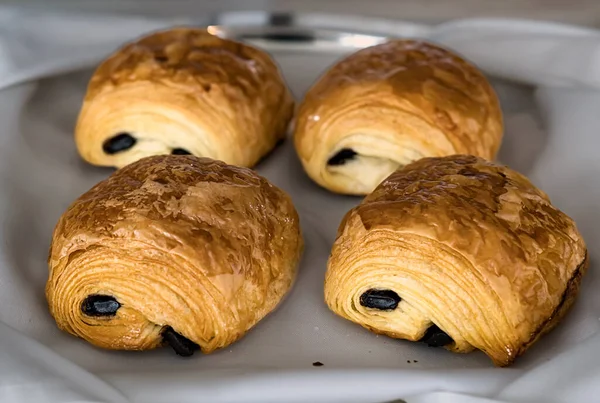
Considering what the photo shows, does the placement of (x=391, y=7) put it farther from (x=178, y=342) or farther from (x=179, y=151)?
(x=178, y=342)

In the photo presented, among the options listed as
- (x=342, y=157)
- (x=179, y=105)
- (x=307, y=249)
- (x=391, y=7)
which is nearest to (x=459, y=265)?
(x=307, y=249)

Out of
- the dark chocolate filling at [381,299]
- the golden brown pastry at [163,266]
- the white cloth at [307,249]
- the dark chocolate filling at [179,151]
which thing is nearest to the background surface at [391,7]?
the white cloth at [307,249]

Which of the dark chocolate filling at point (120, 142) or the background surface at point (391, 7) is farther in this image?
the background surface at point (391, 7)

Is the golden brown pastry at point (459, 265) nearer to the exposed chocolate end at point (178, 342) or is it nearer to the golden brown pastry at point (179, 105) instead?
the exposed chocolate end at point (178, 342)

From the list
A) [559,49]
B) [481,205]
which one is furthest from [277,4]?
[481,205]

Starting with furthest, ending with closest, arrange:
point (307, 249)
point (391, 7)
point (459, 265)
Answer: point (391, 7), point (307, 249), point (459, 265)
